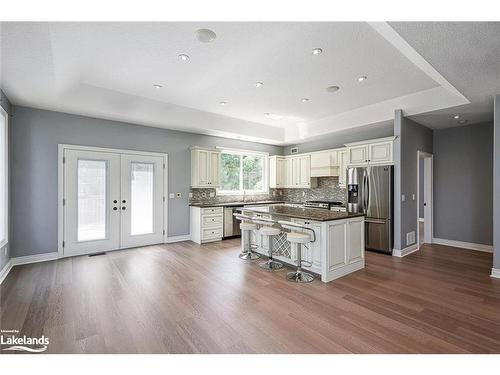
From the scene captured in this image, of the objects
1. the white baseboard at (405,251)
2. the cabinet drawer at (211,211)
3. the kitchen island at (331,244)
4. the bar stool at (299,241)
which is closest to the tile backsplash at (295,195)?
the cabinet drawer at (211,211)

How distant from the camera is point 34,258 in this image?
4.14 meters

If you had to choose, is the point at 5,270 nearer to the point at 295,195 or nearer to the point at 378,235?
the point at 378,235

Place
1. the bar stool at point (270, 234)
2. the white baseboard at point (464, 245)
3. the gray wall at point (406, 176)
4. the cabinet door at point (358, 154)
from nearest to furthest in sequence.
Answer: the bar stool at point (270, 234) → the gray wall at point (406, 176) → the white baseboard at point (464, 245) → the cabinet door at point (358, 154)

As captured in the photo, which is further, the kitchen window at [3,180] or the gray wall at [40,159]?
the gray wall at [40,159]

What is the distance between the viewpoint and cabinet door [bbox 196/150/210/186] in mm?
5848

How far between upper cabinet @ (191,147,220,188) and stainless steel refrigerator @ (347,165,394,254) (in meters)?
3.17

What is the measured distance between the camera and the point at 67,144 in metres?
4.42

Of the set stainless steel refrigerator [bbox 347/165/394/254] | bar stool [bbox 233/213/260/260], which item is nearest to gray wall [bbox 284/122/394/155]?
stainless steel refrigerator [bbox 347/165/394/254]

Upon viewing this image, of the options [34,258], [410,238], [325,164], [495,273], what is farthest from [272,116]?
[34,258]

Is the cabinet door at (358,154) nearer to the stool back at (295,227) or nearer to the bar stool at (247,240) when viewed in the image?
the stool back at (295,227)

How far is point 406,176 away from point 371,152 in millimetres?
793

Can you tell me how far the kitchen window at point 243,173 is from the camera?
675 cm
